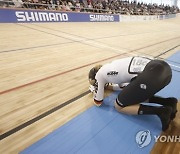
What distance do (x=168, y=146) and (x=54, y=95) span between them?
5.81 ft

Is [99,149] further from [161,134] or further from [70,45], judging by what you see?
[70,45]

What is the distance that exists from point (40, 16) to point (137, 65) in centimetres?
863

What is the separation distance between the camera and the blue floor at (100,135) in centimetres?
211

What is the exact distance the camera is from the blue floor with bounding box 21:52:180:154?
2.11 m

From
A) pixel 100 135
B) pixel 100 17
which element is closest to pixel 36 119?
pixel 100 135

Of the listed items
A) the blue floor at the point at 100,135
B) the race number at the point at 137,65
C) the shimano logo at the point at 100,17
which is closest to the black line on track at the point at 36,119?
the blue floor at the point at 100,135

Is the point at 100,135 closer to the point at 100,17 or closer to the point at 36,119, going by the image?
the point at 36,119

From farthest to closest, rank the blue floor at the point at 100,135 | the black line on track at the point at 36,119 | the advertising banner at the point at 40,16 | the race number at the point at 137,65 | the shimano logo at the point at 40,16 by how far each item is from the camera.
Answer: the shimano logo at the point at 40,16 < the advertising banner at the point at 40,16 < the race number at the point at 137,65 < the black line on track at the point at 36,119 < the blue floor at the point at 100,135

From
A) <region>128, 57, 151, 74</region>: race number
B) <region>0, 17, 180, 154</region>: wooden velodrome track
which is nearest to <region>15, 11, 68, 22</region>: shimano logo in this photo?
<region>0, 17, 180, 154</region>: wooden velodrome track

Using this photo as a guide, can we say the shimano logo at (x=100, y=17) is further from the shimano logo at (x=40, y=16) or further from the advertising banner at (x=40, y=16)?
the shimano logo at (x=40, y=16)

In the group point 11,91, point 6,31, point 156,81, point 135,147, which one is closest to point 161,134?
point 135,147

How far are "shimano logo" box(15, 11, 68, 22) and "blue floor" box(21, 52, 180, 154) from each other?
7.75 meters

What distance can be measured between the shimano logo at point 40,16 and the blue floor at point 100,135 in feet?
25.4

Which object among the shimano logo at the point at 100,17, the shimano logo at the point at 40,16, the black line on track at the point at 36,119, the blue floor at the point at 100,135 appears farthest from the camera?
the shimano logo at the point at 100,17
